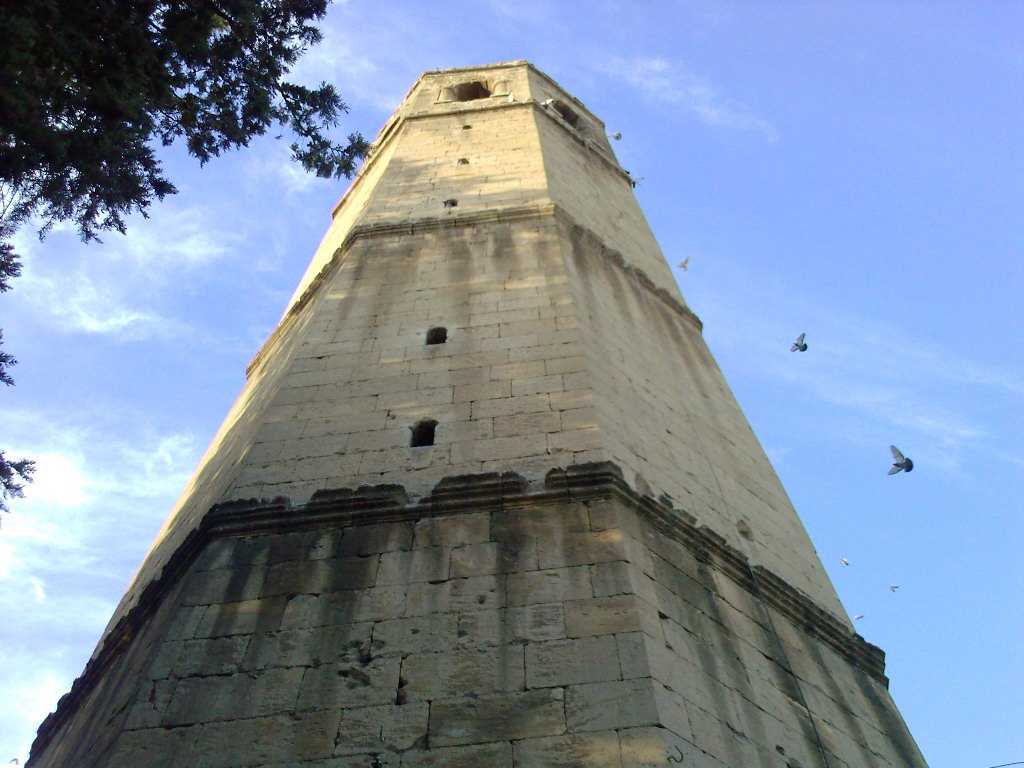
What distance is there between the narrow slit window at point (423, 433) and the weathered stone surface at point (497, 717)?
2.50 metres

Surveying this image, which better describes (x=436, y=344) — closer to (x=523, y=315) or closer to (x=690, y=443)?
(x=523, y=315)

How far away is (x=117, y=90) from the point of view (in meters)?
6.50

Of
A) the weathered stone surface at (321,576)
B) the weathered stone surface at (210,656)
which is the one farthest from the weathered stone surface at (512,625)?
the weathered stone surface at (210,656)

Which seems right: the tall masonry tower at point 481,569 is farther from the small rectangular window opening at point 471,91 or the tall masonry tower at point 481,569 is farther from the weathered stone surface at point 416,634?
the small rectangular window opening at point 471,91

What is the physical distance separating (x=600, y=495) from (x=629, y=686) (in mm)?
1630

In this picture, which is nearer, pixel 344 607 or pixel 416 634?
pixel 416 634

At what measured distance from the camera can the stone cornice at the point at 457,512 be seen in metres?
6.32

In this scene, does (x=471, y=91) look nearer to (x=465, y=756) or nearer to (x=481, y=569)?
(x=481, y=569)

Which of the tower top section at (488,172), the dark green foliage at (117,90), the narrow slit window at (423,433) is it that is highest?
the tower top section at (488,172)

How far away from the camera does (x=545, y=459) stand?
670 centimetres

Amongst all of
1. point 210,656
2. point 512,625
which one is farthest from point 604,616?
point 210,656

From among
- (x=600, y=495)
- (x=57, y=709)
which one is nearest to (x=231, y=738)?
(x=600, y=495)

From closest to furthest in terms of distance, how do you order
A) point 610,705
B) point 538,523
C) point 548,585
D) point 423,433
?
point 610,705 → point 548,585 → point 538,523 → point 423,433

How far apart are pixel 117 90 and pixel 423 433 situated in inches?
125
